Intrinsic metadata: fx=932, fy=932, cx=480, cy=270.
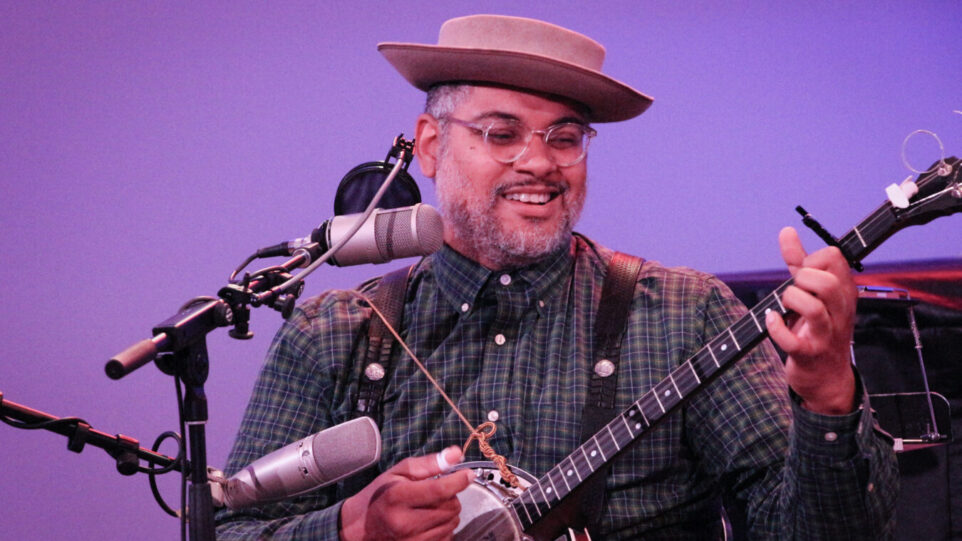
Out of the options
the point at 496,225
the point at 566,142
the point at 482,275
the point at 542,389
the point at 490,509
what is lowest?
the point at 490,509

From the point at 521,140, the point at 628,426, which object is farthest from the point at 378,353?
the point at 628,426

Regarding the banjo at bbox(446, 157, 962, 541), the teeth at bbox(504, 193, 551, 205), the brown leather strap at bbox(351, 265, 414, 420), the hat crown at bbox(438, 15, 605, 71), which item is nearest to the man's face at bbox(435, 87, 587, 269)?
the teeth at bbox(504, 193, 551, 205)

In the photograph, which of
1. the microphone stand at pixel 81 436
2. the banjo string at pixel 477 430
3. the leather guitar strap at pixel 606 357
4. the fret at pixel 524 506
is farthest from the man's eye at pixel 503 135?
the microphone stand at pixel 81 436

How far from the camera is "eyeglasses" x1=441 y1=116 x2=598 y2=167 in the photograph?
2.38m

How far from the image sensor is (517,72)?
7.71ft

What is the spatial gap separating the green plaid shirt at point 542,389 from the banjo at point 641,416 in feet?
0.45

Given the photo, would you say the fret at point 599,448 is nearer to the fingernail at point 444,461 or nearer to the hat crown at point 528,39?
the fingernail at point 444,461

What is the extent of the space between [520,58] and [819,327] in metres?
1.09

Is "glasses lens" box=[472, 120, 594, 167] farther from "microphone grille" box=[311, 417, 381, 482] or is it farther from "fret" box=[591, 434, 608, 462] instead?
"microphone grille" box=[311, 417, 381, 482]

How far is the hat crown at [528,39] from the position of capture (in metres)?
2.39

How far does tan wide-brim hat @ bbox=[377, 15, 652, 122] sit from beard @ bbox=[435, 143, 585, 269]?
24cm

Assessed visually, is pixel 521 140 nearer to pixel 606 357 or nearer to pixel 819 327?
pixel 606 357

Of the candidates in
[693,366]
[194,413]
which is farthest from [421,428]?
[194,413]

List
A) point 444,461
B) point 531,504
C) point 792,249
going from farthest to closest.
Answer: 1. point 531,504
2. point 444,461
3. point 792,249
